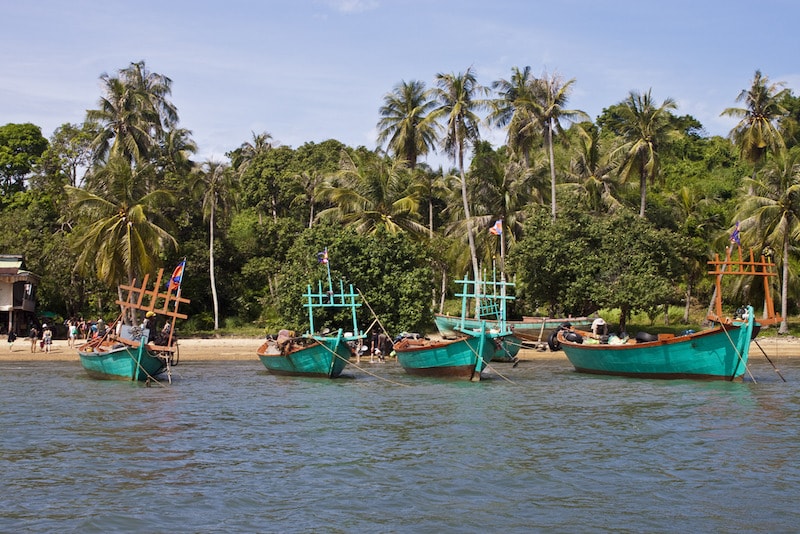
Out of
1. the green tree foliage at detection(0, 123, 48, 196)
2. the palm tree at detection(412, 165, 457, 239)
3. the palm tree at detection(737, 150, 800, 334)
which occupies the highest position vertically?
the green tree foliage at detection(0, 123, 48, 196)

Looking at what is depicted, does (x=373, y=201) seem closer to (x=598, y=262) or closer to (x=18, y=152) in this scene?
(x=598, y=262)

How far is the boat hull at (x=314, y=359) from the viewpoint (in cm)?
2856

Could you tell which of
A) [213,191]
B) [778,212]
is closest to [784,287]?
[778,212]

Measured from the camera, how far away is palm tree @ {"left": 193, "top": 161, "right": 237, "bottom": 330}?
158 feet

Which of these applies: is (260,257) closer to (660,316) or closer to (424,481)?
(660,316)

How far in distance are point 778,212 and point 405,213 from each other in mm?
18674

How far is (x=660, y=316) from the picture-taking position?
50625 mm

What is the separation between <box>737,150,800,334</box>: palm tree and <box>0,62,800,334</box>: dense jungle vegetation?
106 mm

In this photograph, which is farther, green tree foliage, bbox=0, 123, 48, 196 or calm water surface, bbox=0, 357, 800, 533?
green tree foliage, bbox=0, 123, 48, 196

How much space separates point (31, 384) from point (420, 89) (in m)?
34.0

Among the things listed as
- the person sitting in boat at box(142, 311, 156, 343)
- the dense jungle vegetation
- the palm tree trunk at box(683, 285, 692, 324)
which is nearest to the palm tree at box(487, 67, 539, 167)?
the dense jungle vegetation

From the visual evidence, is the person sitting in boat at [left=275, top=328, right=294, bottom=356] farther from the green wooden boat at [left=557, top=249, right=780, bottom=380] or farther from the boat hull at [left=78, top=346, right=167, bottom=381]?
the green wooden boat at [left=557, top=249, right=780, bottom=380]

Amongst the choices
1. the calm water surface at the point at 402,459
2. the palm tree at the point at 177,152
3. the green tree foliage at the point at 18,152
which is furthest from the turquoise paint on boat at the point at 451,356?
the green tree foliage at the point at 18,152

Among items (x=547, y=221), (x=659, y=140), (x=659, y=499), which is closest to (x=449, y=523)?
(x=659, y=499)
